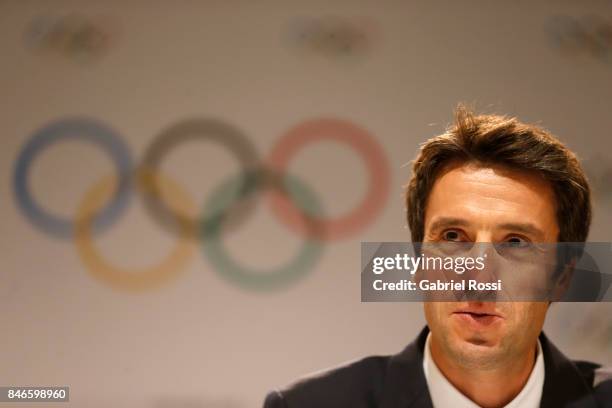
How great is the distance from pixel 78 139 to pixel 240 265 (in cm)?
39

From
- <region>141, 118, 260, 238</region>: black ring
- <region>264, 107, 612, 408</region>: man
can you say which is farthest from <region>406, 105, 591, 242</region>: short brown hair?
<region>141, 118, 260, 238</region>: black ring

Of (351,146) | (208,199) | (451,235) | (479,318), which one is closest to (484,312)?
(479,318)

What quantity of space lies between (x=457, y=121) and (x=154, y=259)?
2.03 ft

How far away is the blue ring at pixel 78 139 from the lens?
4.13ft

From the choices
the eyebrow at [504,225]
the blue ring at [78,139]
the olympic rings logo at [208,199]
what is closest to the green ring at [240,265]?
the olympic rings logo at [208,199]

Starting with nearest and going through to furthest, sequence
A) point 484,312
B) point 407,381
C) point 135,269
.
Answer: point 484,312, point 407,381, point 135,269

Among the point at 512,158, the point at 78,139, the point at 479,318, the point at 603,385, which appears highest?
the point at 78,139

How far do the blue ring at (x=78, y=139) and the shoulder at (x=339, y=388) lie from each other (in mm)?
489

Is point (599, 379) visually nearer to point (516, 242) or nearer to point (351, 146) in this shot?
point (516, 242)

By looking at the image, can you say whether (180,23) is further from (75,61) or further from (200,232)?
(200,232)

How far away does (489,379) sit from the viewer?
95 centimetres

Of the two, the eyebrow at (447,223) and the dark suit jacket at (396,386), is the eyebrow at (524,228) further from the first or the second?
the dark suit jacket at (396,386)

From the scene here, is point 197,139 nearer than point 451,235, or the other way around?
point 451,235

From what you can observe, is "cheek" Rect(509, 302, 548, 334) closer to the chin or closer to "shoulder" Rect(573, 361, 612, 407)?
the chin
